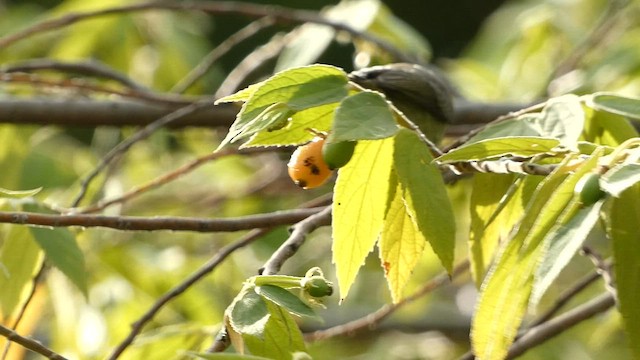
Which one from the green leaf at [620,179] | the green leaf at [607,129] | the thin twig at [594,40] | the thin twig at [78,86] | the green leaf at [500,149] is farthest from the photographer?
the thin twig at [594,40]

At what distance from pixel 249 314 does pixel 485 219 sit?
0.27 m

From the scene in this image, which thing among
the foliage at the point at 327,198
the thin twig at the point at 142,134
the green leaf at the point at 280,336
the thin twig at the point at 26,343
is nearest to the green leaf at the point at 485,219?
the foliage at the point at 327,198

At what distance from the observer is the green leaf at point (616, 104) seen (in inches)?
31.0

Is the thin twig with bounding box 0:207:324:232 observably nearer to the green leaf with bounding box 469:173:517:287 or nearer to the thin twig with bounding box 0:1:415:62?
the green leaf with bounding box 469:173:517:287

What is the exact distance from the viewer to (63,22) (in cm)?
130

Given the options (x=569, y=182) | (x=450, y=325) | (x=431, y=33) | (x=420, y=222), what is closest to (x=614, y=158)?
(x=569, y=182)

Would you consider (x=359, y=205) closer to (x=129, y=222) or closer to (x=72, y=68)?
(x=129, y=222)

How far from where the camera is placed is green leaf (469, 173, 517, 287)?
81 cm

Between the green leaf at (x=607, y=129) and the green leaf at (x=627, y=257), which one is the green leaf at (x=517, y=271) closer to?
the green leaf at (x=627, y=257)

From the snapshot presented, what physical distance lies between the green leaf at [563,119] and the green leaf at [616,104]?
0.01 meters

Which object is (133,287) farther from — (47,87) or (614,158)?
(614,158)

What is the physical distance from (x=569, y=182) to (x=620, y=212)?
0.05m

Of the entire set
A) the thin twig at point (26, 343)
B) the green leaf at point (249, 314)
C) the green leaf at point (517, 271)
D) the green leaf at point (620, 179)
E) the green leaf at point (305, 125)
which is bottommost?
the green leaf at point (517, 271)

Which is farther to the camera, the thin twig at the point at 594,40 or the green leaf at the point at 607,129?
the thin twig at the point at 594,40
